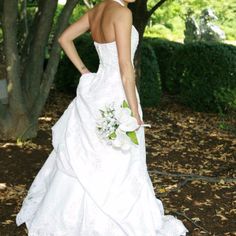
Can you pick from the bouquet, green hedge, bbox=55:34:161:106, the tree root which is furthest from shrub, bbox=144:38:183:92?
the bouquet

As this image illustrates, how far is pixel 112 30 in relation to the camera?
3.41 m

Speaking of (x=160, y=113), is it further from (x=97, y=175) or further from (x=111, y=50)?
(x=111, y=50)

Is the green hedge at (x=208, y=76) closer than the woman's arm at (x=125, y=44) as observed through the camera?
No

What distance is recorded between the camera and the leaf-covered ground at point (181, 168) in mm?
4512

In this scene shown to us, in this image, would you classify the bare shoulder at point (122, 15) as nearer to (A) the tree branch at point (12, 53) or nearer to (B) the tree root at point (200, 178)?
(B) the tree root at point (200, 178)

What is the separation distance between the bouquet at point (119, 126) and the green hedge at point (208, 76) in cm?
550

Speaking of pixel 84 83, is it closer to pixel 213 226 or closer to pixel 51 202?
pixel 51 202

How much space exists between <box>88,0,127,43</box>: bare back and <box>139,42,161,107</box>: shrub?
559 cm

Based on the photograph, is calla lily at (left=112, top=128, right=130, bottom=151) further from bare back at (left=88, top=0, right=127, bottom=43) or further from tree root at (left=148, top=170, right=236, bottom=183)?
tree root at (left=148, top=170, right=236, bottom=183)

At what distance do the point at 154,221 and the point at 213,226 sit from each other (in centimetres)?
71

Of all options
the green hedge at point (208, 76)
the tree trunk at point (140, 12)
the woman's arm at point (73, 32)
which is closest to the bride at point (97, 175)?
the woman's arm at point (73, 32)

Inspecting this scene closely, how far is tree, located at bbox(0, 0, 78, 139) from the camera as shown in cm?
623

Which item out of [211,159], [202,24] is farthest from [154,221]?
[202,24]

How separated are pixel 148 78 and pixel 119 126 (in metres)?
6.01
